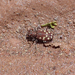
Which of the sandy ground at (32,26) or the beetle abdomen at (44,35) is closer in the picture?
the sandy ground at (32,26)

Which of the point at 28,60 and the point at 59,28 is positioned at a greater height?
the point at 59,28

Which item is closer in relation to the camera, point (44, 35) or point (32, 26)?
point (44, 35)

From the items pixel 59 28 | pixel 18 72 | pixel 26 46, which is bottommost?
pixel 18 72

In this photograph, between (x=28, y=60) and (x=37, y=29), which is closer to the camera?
(x=28, y=60)

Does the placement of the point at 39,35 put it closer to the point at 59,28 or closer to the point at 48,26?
the point at 48,26

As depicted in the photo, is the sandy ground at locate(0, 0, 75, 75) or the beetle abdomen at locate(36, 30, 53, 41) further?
the beetle abdomen at locate(36, 30, 53, 41)

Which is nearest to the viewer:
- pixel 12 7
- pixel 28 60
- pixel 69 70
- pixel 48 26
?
pixel 69 70

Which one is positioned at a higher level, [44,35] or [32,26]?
[32,26]

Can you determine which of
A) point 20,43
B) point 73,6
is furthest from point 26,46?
point 73,6
